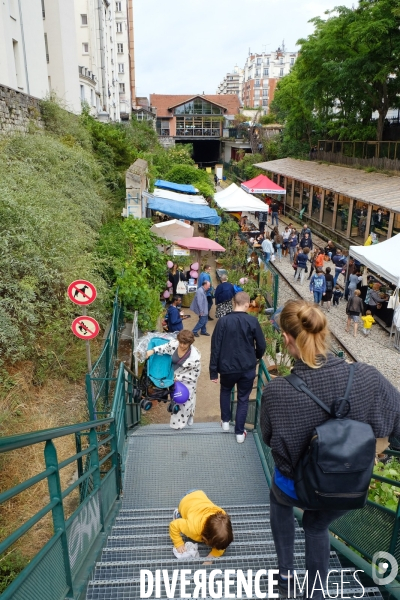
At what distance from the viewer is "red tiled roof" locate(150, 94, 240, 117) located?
54750 mm

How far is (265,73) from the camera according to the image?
440 ft

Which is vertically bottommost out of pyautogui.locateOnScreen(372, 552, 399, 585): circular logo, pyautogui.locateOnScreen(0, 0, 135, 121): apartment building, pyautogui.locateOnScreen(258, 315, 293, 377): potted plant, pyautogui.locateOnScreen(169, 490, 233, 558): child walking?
pyautogui.locateOnScreen(258, 315, 293, 377): potted plant

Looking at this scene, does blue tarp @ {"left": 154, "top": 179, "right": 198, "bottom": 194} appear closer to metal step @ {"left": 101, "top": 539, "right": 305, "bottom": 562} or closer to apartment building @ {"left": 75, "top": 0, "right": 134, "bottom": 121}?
apartment building @ {"left": 75, "top": 0, "right": 134, "bottom": 121}

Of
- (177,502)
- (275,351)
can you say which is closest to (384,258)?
(275,351)

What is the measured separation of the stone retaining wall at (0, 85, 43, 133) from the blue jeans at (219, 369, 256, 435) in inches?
365

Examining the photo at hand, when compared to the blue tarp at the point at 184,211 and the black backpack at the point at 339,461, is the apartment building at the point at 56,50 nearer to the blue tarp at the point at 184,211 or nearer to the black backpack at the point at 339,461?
the blue tarp at the point at 184,211

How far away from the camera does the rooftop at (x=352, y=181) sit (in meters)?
15.7

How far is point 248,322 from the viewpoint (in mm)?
4273

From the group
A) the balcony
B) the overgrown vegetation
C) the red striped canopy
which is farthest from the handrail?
the balcony

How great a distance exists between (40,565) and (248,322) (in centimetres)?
284

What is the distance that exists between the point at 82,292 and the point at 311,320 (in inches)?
149

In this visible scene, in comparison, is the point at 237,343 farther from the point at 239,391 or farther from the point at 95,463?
the point at 95,463

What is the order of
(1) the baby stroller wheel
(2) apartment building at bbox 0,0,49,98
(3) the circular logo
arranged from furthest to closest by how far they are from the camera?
(2) apartment building at bbox 0,0,49,98 < (1) the baby stroller wheel < (3) the circular logo

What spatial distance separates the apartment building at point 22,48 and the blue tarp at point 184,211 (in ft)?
18.7
